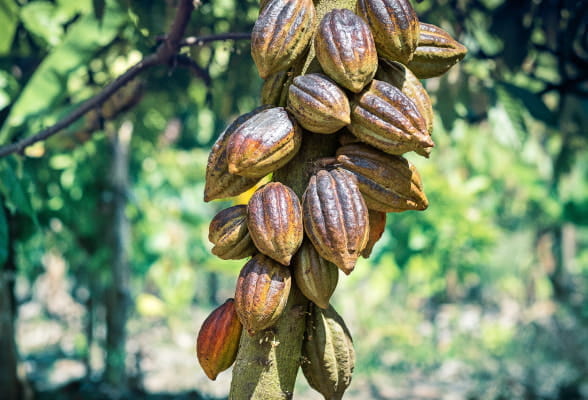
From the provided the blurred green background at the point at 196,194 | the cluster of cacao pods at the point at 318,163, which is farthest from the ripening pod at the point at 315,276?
the blurred green background at the point at 196,194

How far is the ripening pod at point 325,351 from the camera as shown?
2.58ft

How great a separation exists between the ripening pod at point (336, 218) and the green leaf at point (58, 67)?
1.65 meters

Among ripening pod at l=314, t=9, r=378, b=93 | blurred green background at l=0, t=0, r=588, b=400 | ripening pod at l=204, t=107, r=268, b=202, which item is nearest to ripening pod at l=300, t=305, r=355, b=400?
ripening pod at l=204, t=107, r=268, b=202

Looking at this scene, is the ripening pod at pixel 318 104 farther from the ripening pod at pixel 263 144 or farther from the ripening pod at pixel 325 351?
the ripening pod at pixel 325 351

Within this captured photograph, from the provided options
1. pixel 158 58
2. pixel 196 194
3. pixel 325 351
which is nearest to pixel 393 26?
pixel 325 351

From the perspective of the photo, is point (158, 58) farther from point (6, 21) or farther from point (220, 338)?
point (6, 21)

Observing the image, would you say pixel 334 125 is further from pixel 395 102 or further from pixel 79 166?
pixel 79 166

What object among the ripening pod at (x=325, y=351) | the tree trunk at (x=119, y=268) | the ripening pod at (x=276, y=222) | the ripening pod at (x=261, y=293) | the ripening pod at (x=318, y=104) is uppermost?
the ripening pod at (x=318, y=104)

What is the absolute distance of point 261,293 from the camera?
0.71 meters

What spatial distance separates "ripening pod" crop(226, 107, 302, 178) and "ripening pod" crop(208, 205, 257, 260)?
0.22 ft

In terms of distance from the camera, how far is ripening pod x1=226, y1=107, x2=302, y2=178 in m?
0.73

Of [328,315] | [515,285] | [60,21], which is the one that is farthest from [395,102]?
[515,285]

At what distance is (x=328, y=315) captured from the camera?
31.5 inches

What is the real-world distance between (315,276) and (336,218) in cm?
9
